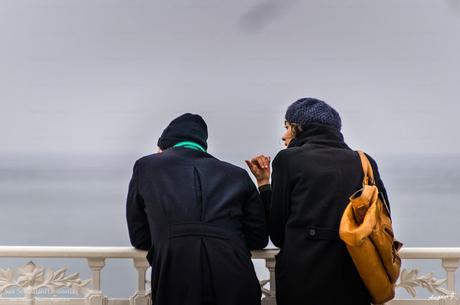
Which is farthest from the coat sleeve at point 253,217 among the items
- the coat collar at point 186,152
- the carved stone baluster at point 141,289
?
the carved stone baluster at point 141,289

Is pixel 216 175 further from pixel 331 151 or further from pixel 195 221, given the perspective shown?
pixel 331 151

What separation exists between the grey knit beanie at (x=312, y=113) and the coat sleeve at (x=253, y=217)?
0.21m

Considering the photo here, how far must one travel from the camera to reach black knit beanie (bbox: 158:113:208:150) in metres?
1.64

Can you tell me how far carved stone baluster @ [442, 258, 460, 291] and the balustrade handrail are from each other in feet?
0.06

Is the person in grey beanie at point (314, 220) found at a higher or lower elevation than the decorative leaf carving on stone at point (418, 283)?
higher

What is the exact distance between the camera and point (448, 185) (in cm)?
402

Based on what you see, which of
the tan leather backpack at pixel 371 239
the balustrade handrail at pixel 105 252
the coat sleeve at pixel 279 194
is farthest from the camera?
the balustrade handrail at pixel 105 252

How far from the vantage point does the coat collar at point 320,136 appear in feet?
5.29

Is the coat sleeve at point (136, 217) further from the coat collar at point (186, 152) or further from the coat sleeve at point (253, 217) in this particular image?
the coat sleeve at point (253, 217)

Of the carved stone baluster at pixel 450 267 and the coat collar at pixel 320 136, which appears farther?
the carved stone baluster at pixel 450 267

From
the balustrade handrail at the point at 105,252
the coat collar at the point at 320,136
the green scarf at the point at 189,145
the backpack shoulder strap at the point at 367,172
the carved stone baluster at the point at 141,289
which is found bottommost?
the carved stone baluster at the point at 141,289

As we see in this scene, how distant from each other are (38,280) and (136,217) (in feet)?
1.60

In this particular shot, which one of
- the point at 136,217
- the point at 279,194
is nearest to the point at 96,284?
the point at 136,217

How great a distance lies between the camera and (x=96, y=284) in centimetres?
187
